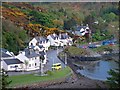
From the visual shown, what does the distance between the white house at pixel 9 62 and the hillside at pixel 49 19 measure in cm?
22

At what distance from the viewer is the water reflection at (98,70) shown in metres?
4.93

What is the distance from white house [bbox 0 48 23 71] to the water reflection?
1.02 metres

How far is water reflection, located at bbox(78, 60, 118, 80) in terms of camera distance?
4929 millimetres

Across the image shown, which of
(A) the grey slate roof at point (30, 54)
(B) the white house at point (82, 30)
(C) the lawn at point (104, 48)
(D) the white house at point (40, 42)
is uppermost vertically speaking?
(B) the white house at point (82, 30)

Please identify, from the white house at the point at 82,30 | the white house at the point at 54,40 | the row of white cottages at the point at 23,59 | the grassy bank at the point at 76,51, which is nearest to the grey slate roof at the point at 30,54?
the row of white cottages at the point at 23,59

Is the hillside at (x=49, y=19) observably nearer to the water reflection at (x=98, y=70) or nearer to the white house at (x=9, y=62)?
the white house at (x=9, y=62)

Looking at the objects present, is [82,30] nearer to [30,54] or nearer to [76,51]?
[76,51]

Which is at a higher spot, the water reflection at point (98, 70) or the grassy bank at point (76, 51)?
the grassy bank at point (76, 51)

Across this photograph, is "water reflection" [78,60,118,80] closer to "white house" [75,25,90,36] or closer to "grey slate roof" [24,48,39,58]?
"grey slate roof" [24,48,39,58]

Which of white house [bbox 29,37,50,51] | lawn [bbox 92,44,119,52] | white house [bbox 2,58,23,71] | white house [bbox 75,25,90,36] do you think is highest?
white house [bbox 75,25,90,36]

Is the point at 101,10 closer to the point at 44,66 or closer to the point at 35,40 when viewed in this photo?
the point at 35,40

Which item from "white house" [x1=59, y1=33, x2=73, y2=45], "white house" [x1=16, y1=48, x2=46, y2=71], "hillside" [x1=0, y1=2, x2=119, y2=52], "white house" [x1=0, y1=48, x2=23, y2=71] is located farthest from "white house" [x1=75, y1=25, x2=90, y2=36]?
"white house" [x1=0, y1=48, x2=23, y2=71]

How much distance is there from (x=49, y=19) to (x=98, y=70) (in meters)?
1.67

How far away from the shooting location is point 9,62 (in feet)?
15.1
